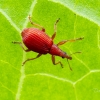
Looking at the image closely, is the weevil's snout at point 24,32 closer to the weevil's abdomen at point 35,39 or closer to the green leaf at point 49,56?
the weevil's abdomen at point 35,39

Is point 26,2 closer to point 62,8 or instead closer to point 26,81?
point 62,8

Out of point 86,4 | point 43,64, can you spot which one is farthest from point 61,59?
point 86,4

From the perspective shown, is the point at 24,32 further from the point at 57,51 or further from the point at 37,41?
the point at 57,51

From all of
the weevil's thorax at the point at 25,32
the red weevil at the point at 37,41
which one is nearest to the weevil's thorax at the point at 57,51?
the red weevil at the point at 37,41

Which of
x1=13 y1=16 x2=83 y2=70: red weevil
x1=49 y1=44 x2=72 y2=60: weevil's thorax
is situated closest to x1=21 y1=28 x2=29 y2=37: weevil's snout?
x1=13 y1=16 x2=83 y2=70: red weevil

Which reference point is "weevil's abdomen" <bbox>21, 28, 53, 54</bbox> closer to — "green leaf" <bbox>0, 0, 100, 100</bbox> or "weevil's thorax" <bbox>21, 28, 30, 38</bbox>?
"weevil's thorax" <bbox>21, 28, 30, 38</bbox>

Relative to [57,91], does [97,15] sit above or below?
above
